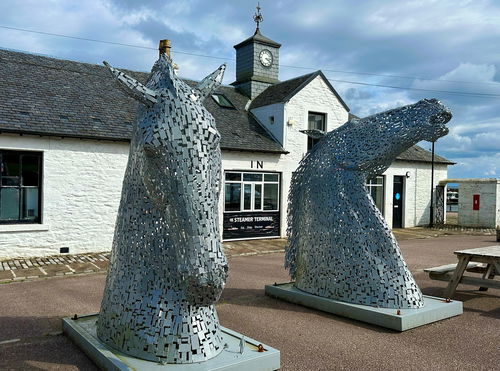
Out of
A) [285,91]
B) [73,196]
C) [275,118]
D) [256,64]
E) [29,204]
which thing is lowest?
[29,204]

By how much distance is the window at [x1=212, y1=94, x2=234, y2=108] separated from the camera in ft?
57.0

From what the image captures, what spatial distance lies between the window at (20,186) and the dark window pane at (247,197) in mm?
6520

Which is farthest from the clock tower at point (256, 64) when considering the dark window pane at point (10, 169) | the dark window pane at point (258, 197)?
the dark window pane at point (10, 169)

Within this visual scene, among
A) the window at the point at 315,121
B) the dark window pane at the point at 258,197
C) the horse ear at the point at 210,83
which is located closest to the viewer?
the horse ear at the point at 210,83

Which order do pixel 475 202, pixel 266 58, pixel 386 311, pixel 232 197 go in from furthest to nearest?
pixel 475 202 → pixel 266 58 → pixel 232 197 → pixel 386 311

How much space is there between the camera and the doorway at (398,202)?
20203mm

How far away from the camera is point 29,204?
11.4 metres

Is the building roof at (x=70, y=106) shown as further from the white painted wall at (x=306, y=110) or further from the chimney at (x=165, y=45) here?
the chimney at (x=165, y=45)

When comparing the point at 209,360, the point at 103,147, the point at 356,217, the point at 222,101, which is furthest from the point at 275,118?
the point at 209,360

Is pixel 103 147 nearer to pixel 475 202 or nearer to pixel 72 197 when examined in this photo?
pixel 72 197

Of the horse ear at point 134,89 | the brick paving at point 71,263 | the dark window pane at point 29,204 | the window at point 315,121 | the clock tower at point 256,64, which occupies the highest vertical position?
the clock tower at point 256,64

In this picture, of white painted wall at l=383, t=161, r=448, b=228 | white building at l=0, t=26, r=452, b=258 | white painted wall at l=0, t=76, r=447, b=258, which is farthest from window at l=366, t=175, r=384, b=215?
white painted wall at l=0, t=76, r=447, b=258

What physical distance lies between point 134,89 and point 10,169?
9.22 m

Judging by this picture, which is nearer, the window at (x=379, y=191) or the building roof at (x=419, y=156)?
the window at (x=379, y=191)
